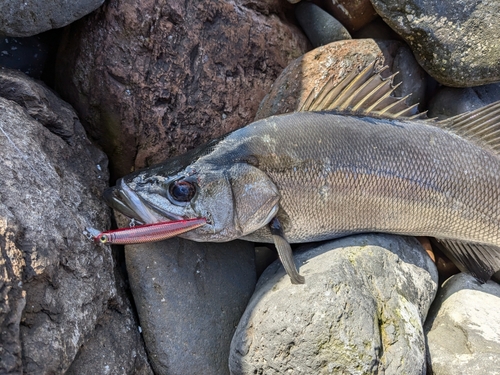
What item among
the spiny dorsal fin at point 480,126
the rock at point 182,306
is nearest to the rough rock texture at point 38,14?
the rock at point 182,306

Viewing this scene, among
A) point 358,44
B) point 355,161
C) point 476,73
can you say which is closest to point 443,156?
point 355,161

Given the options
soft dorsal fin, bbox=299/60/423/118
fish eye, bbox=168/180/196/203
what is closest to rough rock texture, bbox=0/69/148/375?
fish eye, bbox=168/180/196/203

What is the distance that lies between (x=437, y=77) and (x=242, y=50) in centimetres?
158

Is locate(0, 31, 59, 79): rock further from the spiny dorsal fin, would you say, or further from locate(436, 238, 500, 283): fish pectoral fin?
locate(436, 238, 500, 283): fish pectoral fin

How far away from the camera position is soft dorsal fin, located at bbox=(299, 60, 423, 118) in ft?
10.0

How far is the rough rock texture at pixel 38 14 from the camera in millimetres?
2689

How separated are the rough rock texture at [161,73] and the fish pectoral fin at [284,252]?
0.87 meters

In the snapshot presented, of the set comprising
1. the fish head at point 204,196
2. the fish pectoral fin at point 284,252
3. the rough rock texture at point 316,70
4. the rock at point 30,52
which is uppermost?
the rock at point 30,52

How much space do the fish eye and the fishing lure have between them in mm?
138

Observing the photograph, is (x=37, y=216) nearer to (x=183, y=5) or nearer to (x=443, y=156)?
(x=183, y=5)

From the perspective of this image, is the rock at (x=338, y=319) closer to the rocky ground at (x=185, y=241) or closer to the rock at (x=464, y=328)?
the rocky ground at (x=185, y=241)

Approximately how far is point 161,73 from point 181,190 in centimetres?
93

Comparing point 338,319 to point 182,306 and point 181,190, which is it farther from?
point 181,190

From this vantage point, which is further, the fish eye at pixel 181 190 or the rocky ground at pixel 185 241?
the fish eye at pixel 181 190
